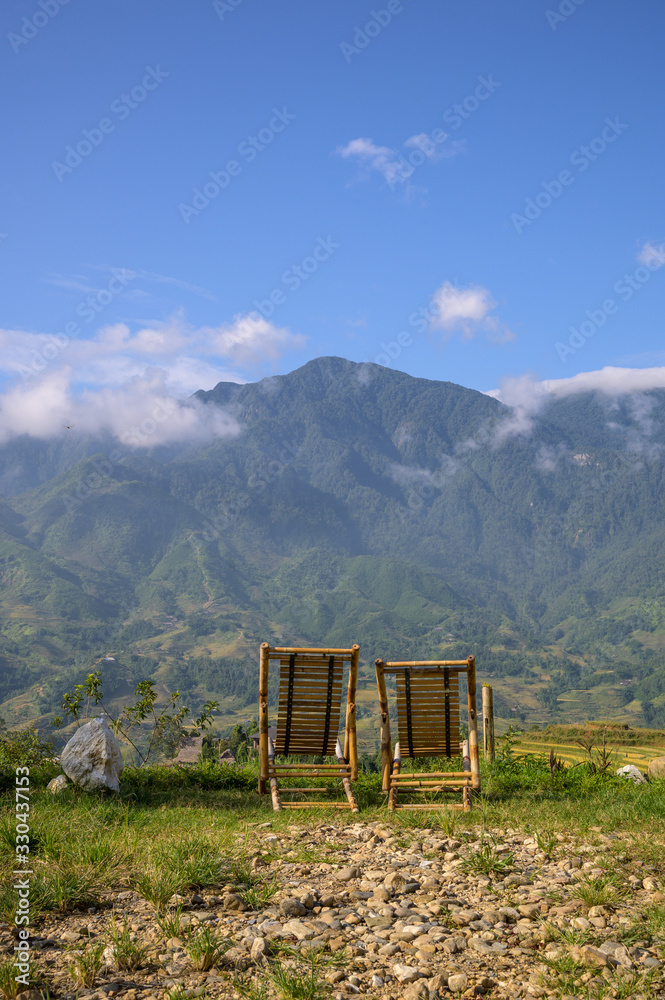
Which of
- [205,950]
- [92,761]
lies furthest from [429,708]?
[205,950]

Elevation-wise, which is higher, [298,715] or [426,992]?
[298,715]

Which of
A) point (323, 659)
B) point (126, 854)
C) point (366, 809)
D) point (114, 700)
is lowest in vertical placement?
point (114, 700)

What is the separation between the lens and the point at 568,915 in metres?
4.30

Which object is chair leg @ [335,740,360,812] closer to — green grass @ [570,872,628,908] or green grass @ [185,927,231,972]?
green grass @ [570,872,628,908]

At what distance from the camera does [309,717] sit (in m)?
8.75

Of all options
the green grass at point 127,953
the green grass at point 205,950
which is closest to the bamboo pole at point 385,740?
the green grass at point 205,950

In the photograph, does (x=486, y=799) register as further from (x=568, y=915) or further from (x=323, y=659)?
(x=568, y=915)

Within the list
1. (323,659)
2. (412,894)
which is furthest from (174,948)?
(323,659)

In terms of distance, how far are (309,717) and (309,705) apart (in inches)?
6.0

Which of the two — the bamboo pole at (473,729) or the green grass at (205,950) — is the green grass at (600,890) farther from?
the bamboo pole at (473,729)

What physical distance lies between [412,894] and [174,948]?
1.72 m

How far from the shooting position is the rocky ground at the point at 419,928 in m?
3.54

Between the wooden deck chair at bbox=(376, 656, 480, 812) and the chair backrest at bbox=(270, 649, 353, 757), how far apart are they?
709 mm

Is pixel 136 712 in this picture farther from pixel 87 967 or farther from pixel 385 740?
pixel 87 967
